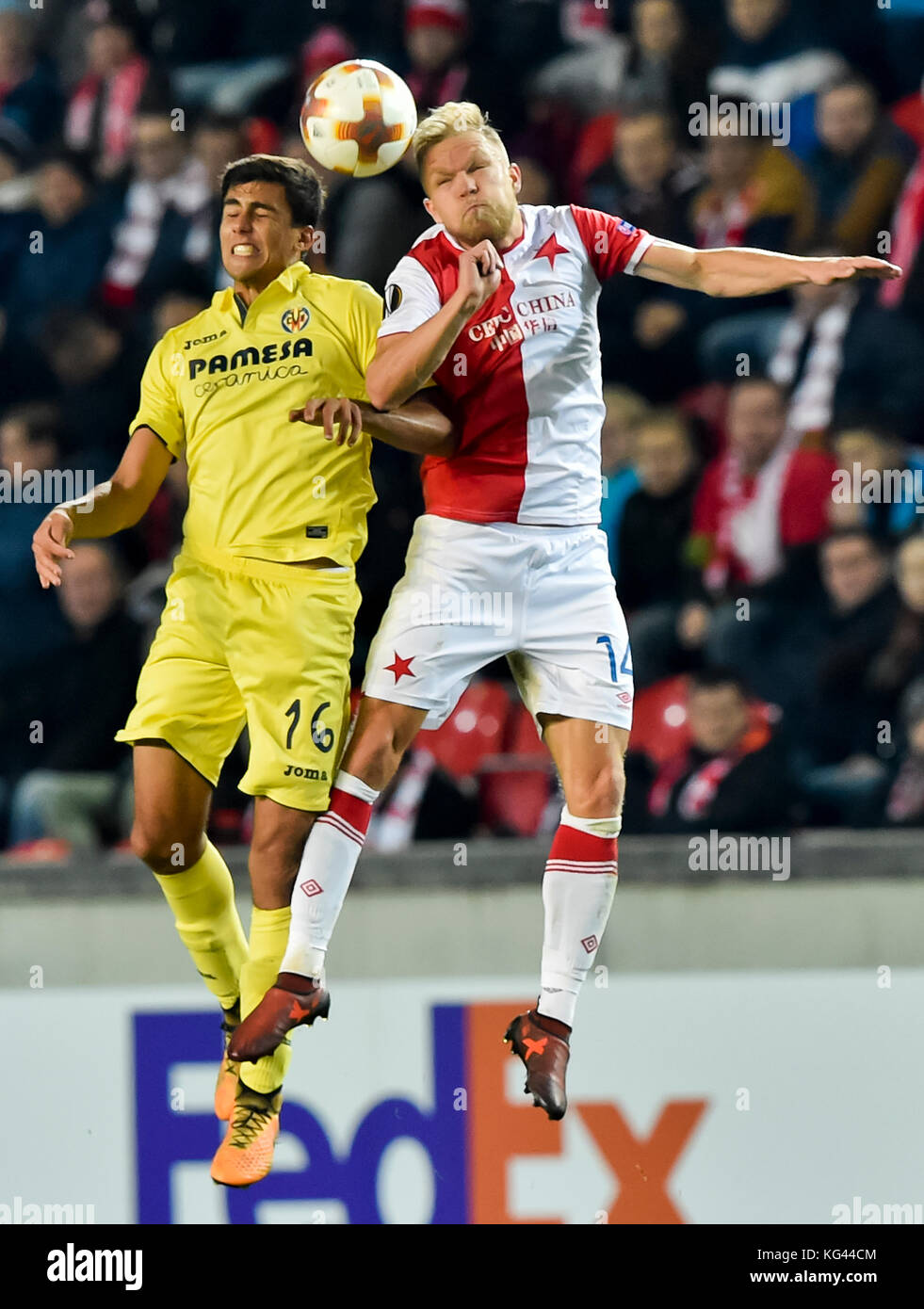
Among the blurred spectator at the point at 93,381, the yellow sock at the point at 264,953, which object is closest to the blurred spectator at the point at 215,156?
the blurred spectator at the point at 93,381

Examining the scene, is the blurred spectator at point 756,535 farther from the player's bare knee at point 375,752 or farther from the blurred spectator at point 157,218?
the blurred spectator at point 157,218

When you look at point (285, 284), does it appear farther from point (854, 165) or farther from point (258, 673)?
point (854, 165)

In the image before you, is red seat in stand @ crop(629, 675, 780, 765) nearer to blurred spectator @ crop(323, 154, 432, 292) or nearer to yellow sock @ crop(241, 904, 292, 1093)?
blurred spectator @ crop(323, 154, 432, 292)

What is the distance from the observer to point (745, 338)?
21.0 feet

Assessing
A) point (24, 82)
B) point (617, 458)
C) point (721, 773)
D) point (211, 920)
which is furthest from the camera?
point (24, 82)

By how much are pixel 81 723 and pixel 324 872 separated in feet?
5.70

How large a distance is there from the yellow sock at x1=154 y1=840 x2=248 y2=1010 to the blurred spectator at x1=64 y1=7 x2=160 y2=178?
11.4 ft

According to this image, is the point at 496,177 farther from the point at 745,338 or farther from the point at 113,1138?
the point at 113,1138

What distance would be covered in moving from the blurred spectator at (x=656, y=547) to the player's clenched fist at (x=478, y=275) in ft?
6.60

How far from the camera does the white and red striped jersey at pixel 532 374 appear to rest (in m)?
4.30

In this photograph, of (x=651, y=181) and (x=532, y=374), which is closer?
(x=532, y=374)

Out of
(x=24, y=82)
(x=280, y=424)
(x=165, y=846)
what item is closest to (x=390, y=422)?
(x=280, y=424)

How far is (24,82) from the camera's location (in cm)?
727
